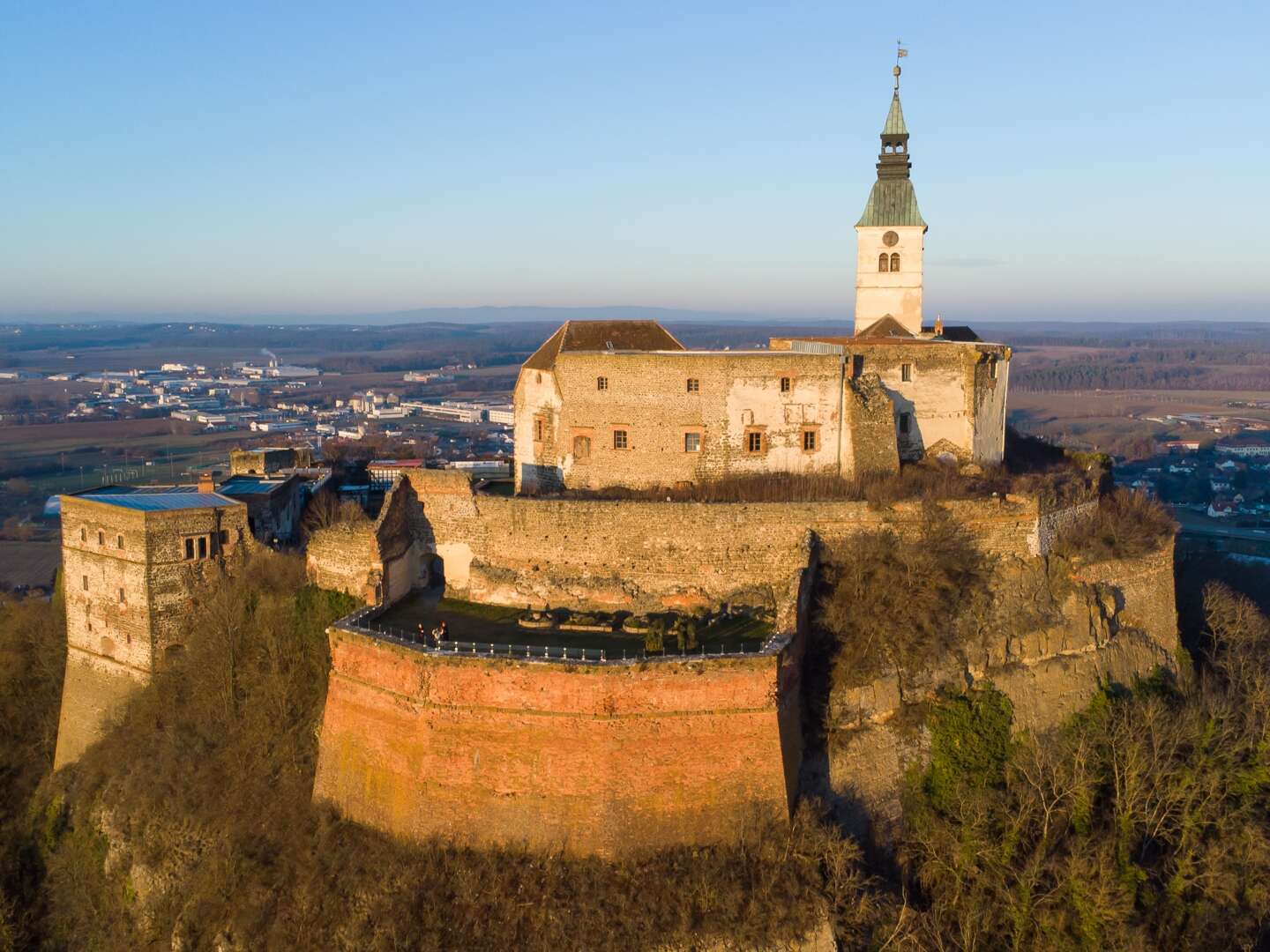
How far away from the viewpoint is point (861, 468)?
105 feet

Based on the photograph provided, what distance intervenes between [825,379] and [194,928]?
874 inches

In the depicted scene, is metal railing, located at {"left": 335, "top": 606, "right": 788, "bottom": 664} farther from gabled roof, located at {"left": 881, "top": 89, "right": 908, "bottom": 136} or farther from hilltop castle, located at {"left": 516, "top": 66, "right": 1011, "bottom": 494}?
gabled roof, located at {"left": 881, "top": 89, "right": 908, "bottom": 136}

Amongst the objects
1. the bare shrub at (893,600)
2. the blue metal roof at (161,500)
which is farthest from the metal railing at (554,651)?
the blue metal roof at (161,500)

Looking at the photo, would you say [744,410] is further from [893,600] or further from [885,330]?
[885,330]

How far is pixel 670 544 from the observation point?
2834cm

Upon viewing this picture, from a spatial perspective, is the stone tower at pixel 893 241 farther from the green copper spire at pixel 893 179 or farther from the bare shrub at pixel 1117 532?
the bare shrub at pixel 1117 532

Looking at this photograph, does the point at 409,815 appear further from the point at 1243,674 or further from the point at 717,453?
the point at 1243,674

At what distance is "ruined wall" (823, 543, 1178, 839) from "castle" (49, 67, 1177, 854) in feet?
0.24

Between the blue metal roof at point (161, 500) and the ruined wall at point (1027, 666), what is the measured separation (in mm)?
18973

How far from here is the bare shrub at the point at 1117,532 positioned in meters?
30.2

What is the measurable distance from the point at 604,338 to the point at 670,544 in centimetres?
1048

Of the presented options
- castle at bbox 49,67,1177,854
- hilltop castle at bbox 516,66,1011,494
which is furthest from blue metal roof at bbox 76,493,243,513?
hilltop castle at bbox 516,66,1011,494

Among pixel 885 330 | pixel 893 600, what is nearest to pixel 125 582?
pixel 893 600

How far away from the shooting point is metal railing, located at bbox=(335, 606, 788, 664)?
23.5m
